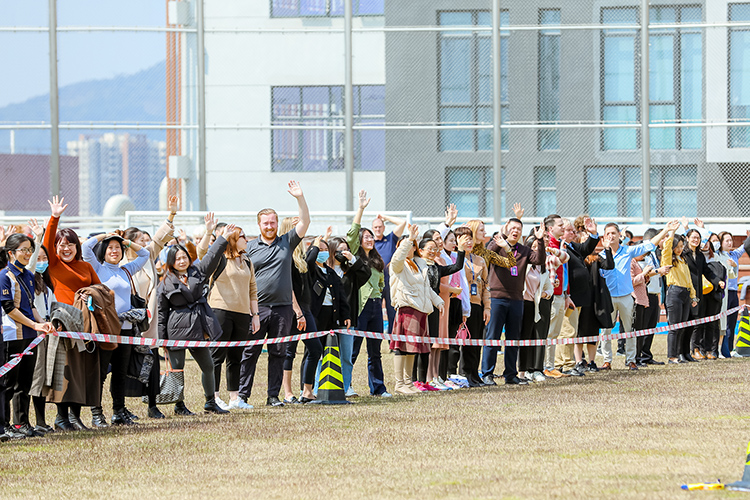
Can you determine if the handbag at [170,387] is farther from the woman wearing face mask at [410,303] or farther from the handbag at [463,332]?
the handbag at [463,332]

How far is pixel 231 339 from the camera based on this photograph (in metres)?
10.4

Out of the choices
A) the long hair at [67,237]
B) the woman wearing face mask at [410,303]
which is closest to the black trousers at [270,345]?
the woman wearing face mask at [410,303]

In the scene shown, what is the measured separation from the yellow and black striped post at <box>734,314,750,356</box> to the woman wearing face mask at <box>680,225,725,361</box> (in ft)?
2.31

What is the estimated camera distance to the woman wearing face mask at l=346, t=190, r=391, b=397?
11.6m

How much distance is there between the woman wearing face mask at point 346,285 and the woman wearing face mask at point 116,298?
2.40 meters

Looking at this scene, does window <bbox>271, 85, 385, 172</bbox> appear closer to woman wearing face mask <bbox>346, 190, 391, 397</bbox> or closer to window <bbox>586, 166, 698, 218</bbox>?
window <bbox>586, 166, 698, 218</bbox>

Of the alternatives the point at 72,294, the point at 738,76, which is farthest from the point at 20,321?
the point at 738,76

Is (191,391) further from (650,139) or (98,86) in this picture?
(650,139)

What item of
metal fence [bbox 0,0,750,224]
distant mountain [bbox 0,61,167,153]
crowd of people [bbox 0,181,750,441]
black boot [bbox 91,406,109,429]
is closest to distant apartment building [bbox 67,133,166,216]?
metal fence [bbox 0,0,750,224]

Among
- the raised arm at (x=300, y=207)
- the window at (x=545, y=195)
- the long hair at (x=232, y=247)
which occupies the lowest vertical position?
the long hair at (x=232, y=247)

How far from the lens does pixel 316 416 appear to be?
9.71 metres

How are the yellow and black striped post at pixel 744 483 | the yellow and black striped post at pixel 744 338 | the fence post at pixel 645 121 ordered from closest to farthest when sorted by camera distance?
the yellow and black striped post at pixel 744 483 < the yellow and black striped post at pixel 744 338 < the fence post at pixel 645 121

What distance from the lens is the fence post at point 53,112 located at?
20.5m

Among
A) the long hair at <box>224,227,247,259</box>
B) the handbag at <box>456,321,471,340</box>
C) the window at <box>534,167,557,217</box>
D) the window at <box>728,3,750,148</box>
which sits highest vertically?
the window at <box>728,3,750,148</box>
